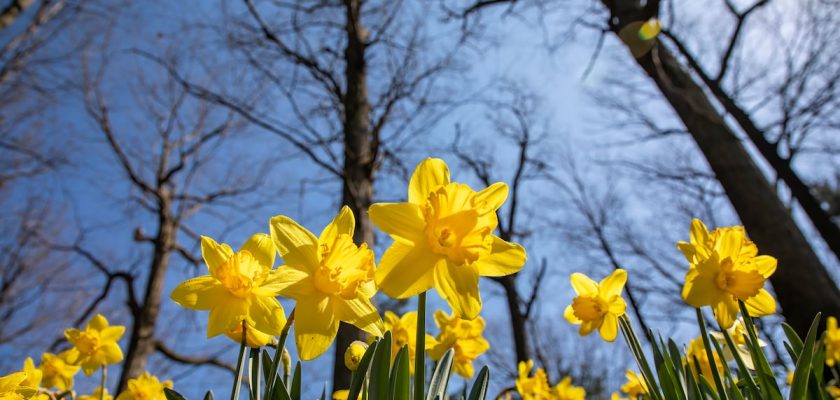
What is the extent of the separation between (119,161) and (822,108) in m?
9.56

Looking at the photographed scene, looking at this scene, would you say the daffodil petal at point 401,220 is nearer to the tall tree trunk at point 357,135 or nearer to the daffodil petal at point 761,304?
the daffodil petal at point 761,304

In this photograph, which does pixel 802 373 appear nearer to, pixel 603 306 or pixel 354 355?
pixel 603 306

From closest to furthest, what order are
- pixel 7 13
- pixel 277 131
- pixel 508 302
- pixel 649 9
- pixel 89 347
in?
pixel 89 347
pixel 649 9
pixel 277 131
pixel 7 13
pixel 508 302

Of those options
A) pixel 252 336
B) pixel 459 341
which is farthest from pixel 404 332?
pixel 252 336

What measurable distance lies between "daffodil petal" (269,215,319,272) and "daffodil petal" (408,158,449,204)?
192 mm

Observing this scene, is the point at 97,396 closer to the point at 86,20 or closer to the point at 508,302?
the point at 508,302

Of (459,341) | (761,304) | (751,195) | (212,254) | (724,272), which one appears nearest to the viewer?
(212,254)

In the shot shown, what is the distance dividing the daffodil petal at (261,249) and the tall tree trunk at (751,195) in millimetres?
2962

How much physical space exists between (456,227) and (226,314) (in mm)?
465

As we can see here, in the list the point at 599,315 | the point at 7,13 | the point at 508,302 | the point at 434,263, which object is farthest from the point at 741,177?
the point at 7,13

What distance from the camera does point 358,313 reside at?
2.71 ft

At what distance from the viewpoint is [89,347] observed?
163 cm

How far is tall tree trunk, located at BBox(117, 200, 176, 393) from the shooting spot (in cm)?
592

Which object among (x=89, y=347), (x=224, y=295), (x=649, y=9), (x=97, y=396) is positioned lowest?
(x=224, y=295)
